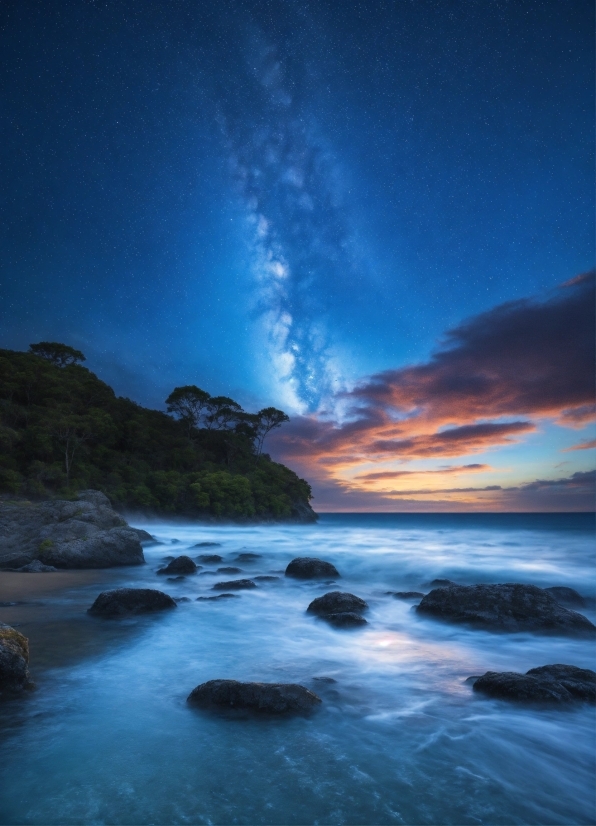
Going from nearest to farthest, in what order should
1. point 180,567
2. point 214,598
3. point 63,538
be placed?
point 214,598 → point 180,567 → point 63,538

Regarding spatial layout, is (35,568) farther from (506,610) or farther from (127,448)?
(127,448)

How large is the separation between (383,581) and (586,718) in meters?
11.7

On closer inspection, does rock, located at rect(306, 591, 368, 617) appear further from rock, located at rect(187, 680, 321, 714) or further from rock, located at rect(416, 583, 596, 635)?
rock, located at rect(187, 680, 321, 714)

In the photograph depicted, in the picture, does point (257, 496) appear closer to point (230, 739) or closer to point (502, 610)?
point (502, 610)

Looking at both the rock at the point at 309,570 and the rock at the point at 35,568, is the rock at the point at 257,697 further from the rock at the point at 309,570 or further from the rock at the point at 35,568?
the rock at the point at 35,568

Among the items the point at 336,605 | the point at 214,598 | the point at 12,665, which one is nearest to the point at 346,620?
the point at 336,605

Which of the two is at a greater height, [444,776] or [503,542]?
[503,542]

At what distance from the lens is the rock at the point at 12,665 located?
5012 millimetres

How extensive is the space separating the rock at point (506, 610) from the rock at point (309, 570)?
5.76 meters

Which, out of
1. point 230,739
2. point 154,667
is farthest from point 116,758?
point 154,667

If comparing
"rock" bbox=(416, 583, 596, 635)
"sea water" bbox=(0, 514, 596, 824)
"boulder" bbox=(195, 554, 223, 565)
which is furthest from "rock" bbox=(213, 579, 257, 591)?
"boulder" bbox=(195, 554, 223, 565)

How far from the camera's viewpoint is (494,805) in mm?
3607

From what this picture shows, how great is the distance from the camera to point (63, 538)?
615 inches

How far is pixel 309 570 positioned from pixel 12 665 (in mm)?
11348
